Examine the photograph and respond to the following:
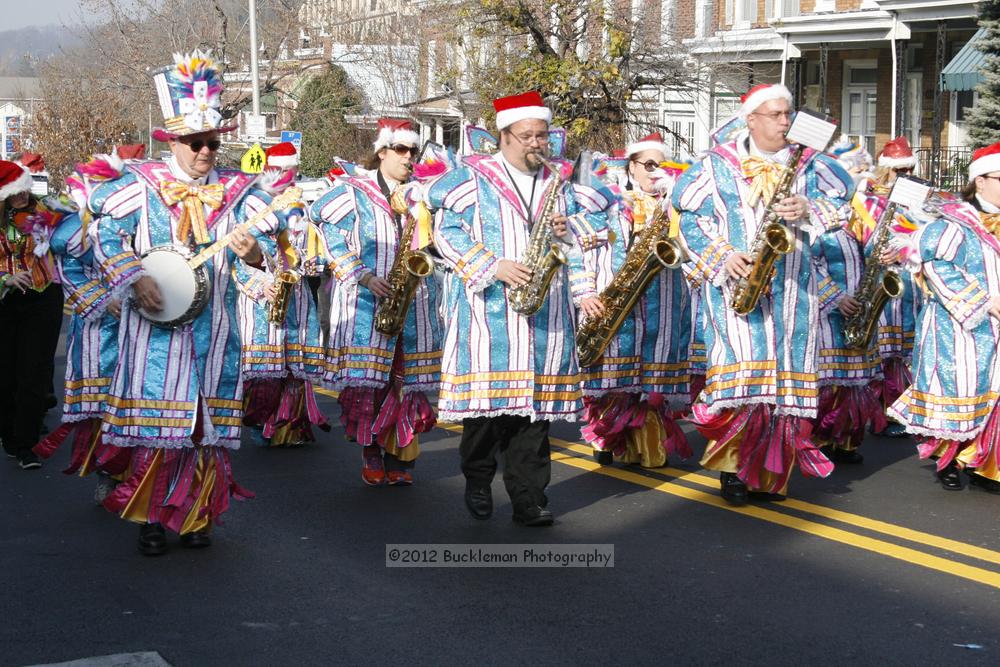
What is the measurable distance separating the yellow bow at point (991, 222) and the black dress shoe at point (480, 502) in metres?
3.15

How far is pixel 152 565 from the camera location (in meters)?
6.79


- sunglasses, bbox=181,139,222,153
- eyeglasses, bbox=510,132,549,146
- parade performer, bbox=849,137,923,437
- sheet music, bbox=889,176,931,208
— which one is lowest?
parade performer, bbox=849,137,923,437

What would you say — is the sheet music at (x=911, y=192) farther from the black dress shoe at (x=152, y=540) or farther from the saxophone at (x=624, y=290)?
the black dress shoe at (x=152, y=540)

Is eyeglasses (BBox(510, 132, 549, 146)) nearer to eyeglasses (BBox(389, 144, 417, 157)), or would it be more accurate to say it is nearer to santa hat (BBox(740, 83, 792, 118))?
santa hat (BBox(740, 83, 792, 118))

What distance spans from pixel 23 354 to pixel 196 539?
3451 millimetres

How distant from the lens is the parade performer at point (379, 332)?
28.3 ft

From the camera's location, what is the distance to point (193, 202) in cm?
694

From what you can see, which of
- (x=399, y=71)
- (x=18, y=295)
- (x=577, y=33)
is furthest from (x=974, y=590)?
(x=399, y=71)

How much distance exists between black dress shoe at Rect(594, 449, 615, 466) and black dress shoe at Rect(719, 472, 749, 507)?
55.0 inches

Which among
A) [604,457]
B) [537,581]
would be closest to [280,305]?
[604,457]

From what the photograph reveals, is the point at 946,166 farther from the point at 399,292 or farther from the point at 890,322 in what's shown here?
the point at 399,292

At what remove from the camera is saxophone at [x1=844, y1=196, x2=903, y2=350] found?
30.3 feet

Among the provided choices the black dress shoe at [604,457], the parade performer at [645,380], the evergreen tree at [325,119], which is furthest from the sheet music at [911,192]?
the evergreen tree at [325,119]

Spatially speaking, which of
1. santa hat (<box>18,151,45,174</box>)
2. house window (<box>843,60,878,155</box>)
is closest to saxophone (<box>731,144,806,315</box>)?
santa hat (<box>18,151,45,174</box>)
